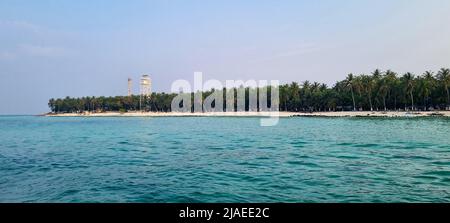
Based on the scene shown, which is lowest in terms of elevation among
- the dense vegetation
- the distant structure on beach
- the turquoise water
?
the turquoise water

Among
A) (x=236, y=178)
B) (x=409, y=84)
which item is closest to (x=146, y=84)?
(x=409, y=84)

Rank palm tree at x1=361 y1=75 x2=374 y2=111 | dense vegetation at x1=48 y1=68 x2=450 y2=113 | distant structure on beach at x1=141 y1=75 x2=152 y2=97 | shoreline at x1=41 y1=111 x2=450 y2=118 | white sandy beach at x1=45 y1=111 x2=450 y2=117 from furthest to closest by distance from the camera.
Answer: distant structure on beach at x1=141 y1=75 x2=152 y2=97 < palm tree at x1=361 y1=75 x2=374 y2=111 < dense vegetation at x1=48 y1=68 x2=450 y2=113 < white sandy beach at x1=45 y1=111 x2=450 y2=117 < shoreline at x1=41 y1=111 x2=450 y2=118

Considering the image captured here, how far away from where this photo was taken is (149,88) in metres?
198

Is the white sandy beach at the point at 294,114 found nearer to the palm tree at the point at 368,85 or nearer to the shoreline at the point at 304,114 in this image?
the shoreline at the point at 304,114

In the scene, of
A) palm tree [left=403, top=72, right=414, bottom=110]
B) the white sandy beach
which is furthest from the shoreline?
palm tree [left=403, top=72, right=414, bottom=110]

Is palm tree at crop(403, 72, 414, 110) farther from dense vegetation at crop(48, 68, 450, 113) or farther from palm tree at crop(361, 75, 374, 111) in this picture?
palm tree at crop(361, 75, 374, 111)

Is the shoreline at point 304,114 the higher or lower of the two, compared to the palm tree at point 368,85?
lower

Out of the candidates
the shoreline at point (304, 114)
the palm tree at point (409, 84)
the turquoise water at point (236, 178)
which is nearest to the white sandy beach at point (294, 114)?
the shoreline at point (304, 114)

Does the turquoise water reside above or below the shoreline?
below

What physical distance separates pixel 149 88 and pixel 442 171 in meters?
193

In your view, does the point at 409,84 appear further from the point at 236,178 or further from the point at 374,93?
the point at 236,178
